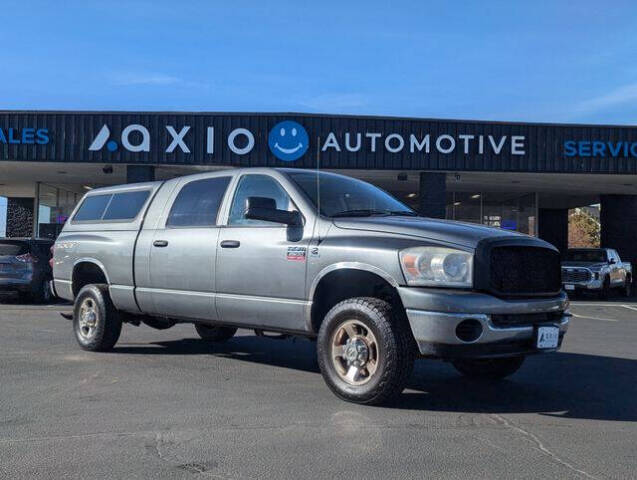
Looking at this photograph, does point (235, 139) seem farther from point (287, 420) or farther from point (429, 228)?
point (287, 420)

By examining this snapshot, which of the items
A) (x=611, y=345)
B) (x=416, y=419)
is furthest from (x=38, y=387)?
(x=611, y=345)

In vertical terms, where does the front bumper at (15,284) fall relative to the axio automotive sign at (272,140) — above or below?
below

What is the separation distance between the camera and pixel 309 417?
16.3 feet

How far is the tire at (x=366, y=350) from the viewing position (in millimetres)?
5043

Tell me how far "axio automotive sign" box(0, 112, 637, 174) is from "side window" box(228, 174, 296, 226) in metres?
12.3

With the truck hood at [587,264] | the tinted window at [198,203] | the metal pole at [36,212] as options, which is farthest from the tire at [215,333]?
the metal pole at [36,212]

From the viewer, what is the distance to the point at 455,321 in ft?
15.8

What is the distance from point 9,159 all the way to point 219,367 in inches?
575

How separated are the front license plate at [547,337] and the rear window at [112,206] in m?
4.59

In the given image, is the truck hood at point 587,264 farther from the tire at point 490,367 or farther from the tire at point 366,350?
the tire at point 366,350

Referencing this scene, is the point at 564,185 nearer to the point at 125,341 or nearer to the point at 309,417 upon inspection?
the point at 125,341

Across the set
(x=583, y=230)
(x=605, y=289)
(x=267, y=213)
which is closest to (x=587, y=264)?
(x=605, y=289)

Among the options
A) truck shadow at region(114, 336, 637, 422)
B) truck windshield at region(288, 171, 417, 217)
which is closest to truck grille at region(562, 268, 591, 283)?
truck shadow at region(114, 336, 637, 422)

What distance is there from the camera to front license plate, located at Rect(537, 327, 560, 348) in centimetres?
521
